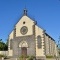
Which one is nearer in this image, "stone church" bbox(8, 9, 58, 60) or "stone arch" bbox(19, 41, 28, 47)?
"stone church" bbox(8, 9, 58, 60)

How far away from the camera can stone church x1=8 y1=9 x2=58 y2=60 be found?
48.2 m

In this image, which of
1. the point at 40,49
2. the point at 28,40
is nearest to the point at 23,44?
the point at 28,40

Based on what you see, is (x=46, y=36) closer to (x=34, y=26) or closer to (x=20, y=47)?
(x=34, y=26)

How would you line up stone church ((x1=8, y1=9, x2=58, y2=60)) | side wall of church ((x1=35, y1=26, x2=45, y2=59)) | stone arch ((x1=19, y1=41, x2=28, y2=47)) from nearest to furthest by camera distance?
side wall of church ((x1=35, y1=26, x2=45, y2=59)) < stone church ((x1=8, y1=9, x2=58, y2=60)) < stone arch ((x1=19, y1=41, x2=28, y2=47))

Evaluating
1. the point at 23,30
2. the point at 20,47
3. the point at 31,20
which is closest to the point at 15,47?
the point at 20,47

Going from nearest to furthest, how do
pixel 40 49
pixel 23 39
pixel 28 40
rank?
1. pixel 40 49
2. pixel 28 40
3. pixel 23 39

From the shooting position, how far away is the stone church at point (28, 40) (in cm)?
4820

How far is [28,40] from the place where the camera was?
50.2m

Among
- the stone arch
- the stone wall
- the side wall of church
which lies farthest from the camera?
the stone arch

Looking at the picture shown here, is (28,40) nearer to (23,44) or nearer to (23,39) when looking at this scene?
(23,39)

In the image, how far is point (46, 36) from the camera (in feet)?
162

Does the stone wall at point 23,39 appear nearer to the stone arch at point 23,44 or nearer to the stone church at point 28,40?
the stone church at point 28,40

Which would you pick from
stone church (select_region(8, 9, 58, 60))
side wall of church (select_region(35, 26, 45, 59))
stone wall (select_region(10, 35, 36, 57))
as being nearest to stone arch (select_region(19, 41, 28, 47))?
stone church (select_region(8, 9, 58, 60))

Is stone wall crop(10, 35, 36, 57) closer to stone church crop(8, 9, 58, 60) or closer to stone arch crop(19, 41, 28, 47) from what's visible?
stone church crop(8, 9, 58, 60)
